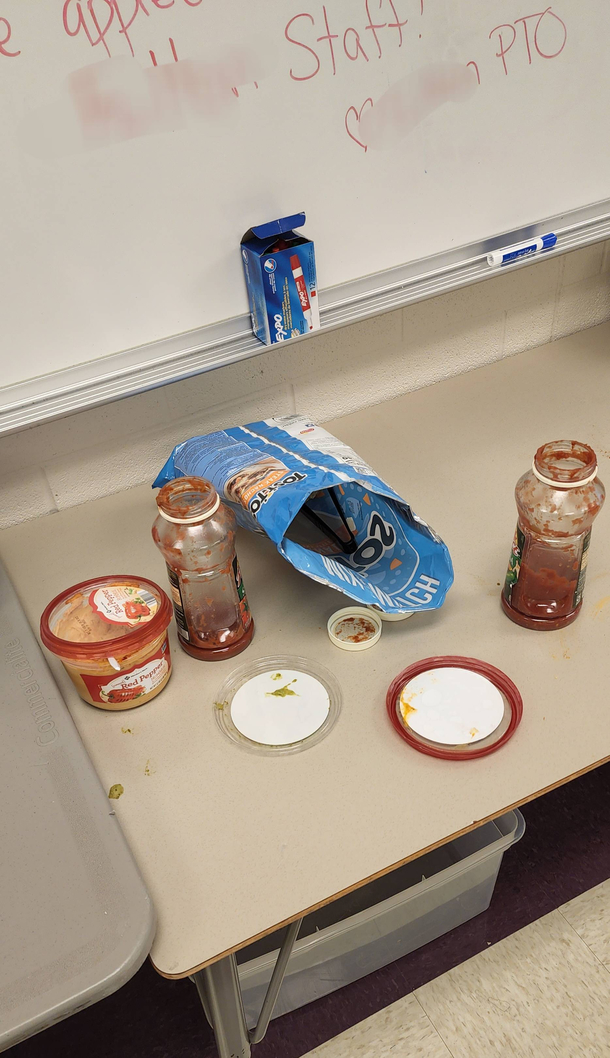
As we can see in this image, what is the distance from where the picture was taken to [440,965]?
120 centimetres

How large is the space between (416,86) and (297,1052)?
1.33 metres

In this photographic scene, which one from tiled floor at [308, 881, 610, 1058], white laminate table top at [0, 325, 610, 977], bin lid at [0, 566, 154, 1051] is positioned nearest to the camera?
bin lid at [0, 566, 154, 1051]

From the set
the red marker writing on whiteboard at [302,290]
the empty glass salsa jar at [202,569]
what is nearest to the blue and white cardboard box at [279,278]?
the red marker writing on whiteboard at [302,290]

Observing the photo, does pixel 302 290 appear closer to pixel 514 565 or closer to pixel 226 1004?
pixel 514 565

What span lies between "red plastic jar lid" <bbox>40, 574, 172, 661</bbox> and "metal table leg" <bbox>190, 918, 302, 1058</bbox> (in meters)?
0.32

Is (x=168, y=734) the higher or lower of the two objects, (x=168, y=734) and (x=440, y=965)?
the higher

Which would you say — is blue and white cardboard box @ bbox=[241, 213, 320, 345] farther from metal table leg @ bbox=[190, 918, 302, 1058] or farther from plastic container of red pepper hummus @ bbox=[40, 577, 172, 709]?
metal table leg @ bbox=[190, 918, 302, 1058]

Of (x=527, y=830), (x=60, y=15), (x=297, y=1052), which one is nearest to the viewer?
(x=60, y=15)

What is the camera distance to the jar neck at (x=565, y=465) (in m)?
0.83

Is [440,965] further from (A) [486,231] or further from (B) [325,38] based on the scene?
(B) [325,38]

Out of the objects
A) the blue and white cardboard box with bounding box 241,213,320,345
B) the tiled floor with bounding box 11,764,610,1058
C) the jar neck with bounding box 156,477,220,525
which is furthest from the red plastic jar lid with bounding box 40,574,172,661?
the tiled floor with bounding box 11,764,610,1058

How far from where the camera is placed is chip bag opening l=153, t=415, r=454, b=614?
89 cm

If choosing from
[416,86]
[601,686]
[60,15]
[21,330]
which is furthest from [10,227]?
[601,686]

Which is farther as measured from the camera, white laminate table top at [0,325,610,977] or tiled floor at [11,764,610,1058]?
tiled floor at [11,764,610,1058]
